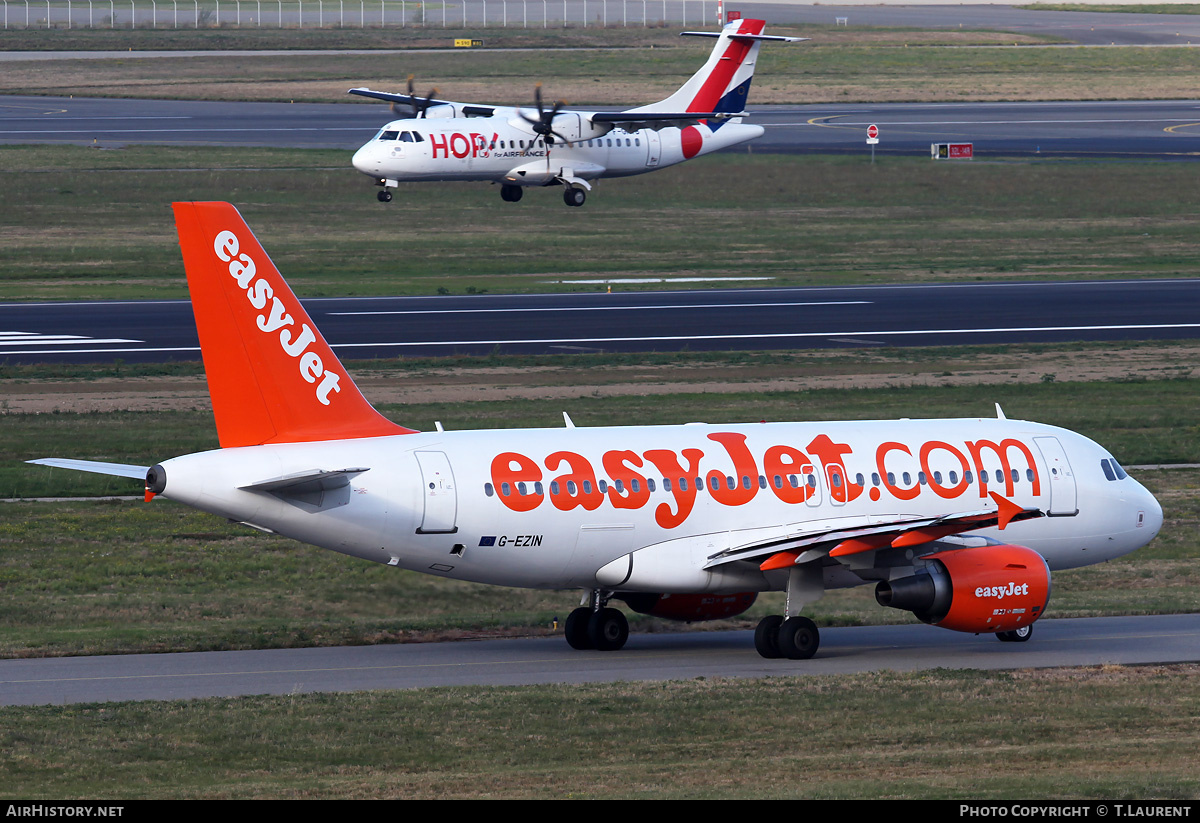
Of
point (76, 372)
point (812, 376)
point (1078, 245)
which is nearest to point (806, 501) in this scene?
point (812, 376)

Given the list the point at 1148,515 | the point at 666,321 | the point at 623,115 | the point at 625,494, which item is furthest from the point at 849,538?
the point at 623,115

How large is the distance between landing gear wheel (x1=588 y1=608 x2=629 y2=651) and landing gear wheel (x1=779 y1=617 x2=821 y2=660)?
2.93 meters

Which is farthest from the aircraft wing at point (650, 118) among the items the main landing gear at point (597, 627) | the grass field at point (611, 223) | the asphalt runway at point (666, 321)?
the main landing gear at point (597, 627)

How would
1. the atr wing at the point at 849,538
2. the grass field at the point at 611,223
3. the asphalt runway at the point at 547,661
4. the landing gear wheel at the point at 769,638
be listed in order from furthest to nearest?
the grass field at the point at 611,223
the landing gear wheel at the point at 769,638
the atr wing at the point at 849,538
the asphalt runway at the point at 547,661

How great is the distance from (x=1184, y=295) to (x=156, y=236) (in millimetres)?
53216

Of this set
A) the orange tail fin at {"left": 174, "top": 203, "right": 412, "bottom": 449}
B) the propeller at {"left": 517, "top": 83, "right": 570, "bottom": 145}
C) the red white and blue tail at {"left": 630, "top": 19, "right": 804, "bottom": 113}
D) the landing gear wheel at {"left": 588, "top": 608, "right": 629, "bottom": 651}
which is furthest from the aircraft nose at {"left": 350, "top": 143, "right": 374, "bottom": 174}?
the orange tail fin at {"left": 174, "top": 203, "right": 412, "bottom": 449}

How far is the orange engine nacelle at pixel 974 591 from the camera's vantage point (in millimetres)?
27844

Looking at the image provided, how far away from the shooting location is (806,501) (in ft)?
96.2

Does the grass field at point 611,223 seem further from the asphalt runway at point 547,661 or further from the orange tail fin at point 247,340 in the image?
the orange tail fin at point 247,340

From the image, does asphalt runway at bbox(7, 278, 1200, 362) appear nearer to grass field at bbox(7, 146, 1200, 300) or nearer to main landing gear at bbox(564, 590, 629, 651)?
grass field at bbox(7, 146, 1200, 300)

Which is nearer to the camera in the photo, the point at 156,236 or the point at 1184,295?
the point at 1184,295

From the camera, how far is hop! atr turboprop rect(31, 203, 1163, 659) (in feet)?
87.1

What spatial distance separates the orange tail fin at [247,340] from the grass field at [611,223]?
50830mm

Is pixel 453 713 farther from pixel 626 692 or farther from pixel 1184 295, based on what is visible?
pixel 1184 295
